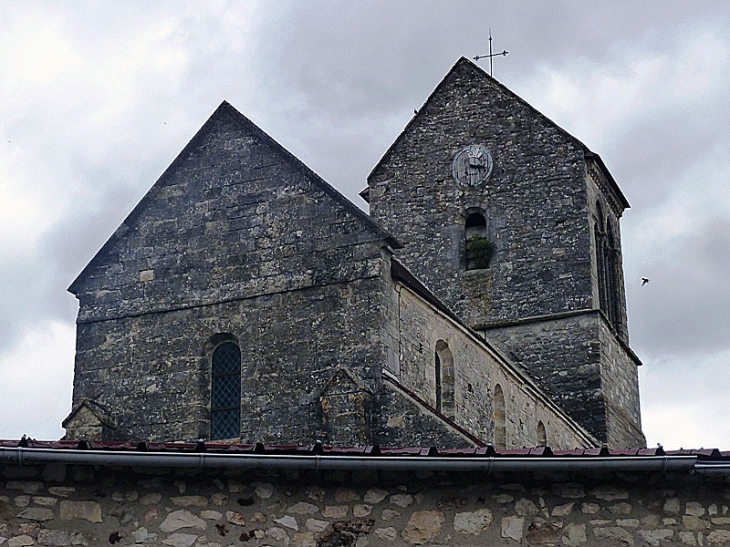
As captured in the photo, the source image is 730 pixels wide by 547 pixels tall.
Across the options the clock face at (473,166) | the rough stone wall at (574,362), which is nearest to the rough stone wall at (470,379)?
the rough stone wall at (574,362)

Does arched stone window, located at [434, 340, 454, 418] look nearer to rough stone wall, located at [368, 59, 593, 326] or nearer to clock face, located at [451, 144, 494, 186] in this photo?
rough stone wall, located at [368, 59, 593, 326]

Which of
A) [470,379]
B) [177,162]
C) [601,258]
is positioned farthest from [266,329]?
[601,258]

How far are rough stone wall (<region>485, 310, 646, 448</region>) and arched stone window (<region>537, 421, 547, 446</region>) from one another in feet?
10.1

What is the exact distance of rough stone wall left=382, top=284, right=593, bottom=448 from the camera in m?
19.2

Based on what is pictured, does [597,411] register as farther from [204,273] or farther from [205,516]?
[205,516]

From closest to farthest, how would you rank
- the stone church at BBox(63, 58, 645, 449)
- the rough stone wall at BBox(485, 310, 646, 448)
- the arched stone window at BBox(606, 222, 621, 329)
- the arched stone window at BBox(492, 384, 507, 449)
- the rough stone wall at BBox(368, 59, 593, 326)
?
the stone church at BBox(63, 58, 645, 449)
the arched stone window at BBox(492, 384, 507, 449)
the rough stone wall at BBox(485, 310, 646, 448)
the rough stone wall at BBox(368, 59, 593, 326)
the arched stone window at BBox(606, 222, 621, 329)

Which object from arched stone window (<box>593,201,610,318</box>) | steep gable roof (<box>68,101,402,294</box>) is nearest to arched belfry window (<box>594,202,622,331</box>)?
arched stone window (<box>593,201,610,318</box>)

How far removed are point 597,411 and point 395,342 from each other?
10.7 metres

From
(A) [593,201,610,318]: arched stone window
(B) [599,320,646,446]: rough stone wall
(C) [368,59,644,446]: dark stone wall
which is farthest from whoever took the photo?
(A) [593,201,610,318]: arched stone window

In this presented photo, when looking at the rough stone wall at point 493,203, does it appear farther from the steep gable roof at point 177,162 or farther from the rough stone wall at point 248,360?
the rough stone wall at point 248,360

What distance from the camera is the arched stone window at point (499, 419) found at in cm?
2252

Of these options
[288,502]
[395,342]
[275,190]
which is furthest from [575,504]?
[275,190]

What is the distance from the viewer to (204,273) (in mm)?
19797

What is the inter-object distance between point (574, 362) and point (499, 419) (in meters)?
6.02
